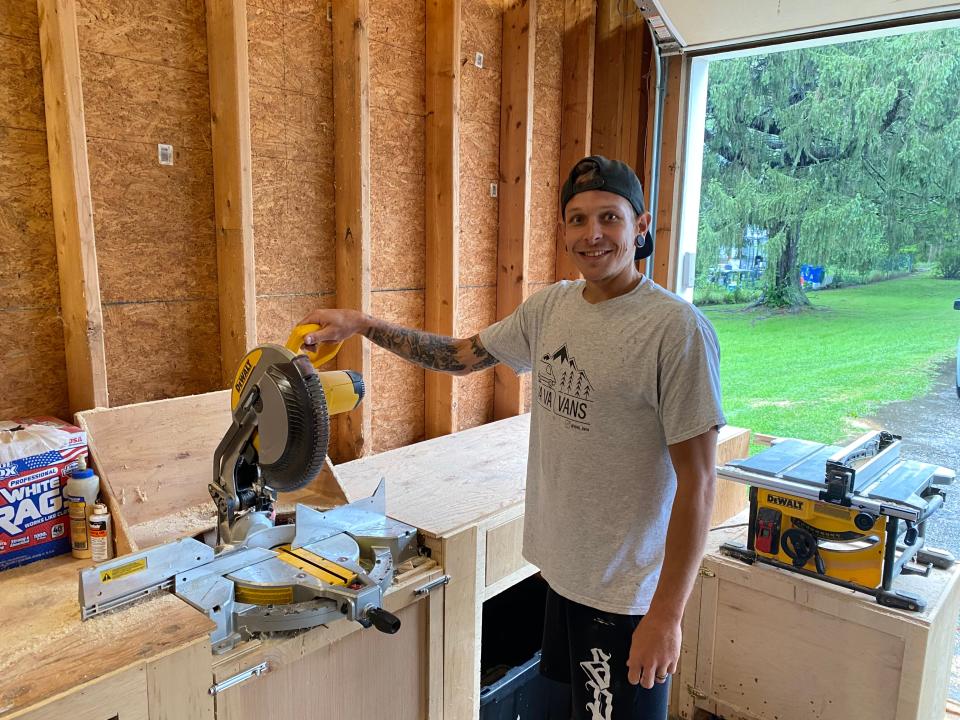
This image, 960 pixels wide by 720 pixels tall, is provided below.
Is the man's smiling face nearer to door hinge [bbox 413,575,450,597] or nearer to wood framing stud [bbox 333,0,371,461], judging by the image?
door hinge [bbox 413,575,450,597]

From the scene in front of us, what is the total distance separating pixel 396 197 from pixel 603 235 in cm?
139

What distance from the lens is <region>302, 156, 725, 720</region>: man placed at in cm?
133

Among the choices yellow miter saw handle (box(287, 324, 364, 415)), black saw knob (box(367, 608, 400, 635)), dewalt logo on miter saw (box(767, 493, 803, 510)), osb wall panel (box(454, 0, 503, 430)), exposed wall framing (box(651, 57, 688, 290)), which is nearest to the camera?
black saw knob (box(367, 608, 400, 635))

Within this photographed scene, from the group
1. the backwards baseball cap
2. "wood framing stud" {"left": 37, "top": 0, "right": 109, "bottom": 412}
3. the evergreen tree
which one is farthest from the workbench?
the evergreen tree

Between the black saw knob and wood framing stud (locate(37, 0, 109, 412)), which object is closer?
the black saw knob

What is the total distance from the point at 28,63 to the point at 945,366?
313 cm

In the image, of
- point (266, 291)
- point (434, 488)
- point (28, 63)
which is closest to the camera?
point (28, 63)

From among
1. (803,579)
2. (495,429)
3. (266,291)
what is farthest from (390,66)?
(803,579)

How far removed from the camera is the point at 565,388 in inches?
59.9

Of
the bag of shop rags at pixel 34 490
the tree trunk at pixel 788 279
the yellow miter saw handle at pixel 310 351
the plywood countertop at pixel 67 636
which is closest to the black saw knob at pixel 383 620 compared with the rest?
the plywood countertop at pixel 67 636

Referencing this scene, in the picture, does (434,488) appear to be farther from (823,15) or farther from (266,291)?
(823,15)

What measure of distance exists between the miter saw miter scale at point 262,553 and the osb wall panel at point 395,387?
1.18m

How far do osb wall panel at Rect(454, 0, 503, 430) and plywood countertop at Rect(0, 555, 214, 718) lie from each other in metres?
1.70

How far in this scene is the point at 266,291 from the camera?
7.54ft
